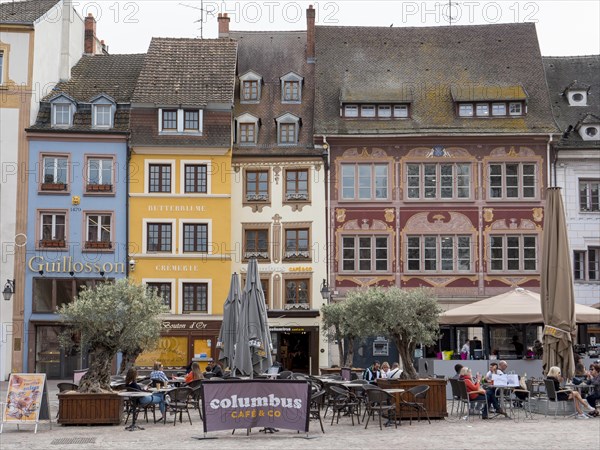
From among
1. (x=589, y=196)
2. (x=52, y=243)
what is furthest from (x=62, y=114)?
(x=589, y=196)

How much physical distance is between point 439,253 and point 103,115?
14.1m

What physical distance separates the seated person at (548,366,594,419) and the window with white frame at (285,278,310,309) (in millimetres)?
19075

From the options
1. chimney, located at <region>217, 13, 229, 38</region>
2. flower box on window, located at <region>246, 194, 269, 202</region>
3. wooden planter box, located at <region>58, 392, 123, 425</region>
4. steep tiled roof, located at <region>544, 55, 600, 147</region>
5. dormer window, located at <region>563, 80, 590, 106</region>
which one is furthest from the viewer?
chimney, located at <region>217, 13, 229, 38</region>

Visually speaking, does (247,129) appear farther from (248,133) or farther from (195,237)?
(195,237)

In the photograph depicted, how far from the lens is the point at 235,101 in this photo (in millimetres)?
43938

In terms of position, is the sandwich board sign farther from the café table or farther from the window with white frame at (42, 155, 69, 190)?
the window with white frame at (42, 155, 69, 190)

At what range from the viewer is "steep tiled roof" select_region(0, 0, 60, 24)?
41.7 meters

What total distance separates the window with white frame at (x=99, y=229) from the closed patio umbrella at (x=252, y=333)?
15.9 meters

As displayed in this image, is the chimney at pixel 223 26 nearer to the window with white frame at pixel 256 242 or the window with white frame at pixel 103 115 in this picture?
the window with white frame at pixel 103 115

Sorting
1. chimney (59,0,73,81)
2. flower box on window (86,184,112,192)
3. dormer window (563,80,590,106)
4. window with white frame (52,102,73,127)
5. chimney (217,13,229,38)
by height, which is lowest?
flower box on window (86,184,112,192)

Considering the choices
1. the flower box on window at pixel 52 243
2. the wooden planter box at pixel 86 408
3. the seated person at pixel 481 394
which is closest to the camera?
the wooden planter box at pixel 86 408

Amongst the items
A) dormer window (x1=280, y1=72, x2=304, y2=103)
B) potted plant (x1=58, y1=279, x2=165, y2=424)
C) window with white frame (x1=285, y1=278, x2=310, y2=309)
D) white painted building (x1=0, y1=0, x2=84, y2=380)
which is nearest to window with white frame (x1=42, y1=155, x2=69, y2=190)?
white painted building (x1=0, y1=0, x2=84, y2=380)

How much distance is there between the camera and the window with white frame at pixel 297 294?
41.2m

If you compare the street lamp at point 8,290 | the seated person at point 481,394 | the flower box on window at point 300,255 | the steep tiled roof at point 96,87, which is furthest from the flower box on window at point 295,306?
the seated person at point 481,394
